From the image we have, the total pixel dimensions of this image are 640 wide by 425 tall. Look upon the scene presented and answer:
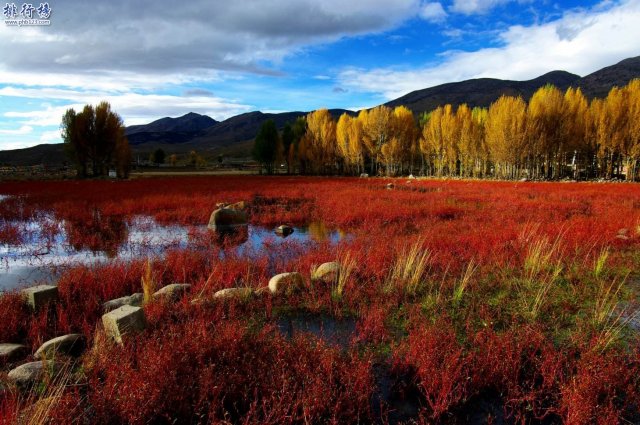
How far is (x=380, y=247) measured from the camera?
945cm

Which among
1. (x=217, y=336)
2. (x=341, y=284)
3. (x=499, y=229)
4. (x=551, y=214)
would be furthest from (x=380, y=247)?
(x=551, y=214)

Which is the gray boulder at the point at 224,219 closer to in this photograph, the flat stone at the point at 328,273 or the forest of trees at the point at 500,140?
the flat stone at the point at 328,273

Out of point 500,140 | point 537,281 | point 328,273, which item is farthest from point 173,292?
point 500,140

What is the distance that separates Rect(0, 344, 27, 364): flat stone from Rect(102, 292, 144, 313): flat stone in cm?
136

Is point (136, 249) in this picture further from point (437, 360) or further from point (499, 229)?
point (499, 229)

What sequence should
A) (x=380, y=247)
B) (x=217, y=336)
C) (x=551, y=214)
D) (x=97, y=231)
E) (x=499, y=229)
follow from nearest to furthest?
(x=217, y=336) < (x=380, y=247) < (x=499, y=229) < (x=97, y=231) < (x=551, y=214)

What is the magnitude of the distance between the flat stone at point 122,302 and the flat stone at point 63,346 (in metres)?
1.12

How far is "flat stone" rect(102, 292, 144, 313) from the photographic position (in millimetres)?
5941

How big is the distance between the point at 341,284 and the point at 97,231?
1116 centimetres

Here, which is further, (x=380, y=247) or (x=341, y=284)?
(x=380, y=247)

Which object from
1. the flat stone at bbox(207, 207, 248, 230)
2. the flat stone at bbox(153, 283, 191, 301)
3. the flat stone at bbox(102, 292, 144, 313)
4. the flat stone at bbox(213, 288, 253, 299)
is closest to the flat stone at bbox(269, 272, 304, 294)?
the flat stone at bbox(213, 288, 253, 299)

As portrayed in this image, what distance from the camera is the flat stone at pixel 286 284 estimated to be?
6602 mm

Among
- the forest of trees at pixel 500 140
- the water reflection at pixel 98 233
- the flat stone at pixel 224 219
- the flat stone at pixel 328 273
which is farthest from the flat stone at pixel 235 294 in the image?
the forest of trees at pixel 500 140

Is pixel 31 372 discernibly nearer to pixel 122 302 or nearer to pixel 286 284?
pixel 122 302
